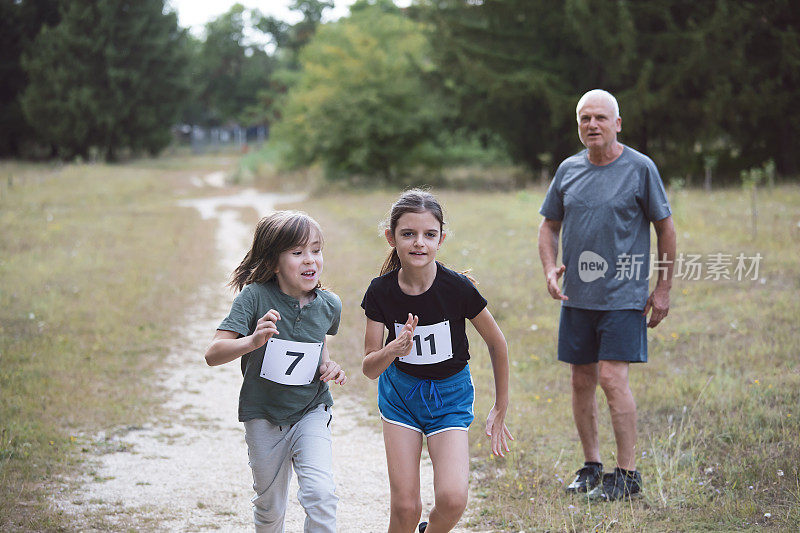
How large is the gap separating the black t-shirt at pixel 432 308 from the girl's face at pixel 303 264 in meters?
0.28

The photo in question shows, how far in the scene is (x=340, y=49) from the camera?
28.5 m

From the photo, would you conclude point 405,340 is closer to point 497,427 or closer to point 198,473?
point 497,427

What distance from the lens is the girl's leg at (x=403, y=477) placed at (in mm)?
3551

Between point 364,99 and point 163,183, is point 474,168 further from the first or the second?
point 163,183

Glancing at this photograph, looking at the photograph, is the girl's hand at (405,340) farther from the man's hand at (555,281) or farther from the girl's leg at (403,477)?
the man's hand at (555,281)

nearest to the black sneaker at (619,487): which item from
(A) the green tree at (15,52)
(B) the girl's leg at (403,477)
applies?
(B) the girl's leg at (403,477)

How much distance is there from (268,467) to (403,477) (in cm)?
65

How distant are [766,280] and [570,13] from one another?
572 inches

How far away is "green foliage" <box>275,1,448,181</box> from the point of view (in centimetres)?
2781

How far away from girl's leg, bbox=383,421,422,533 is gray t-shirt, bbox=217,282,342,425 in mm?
454

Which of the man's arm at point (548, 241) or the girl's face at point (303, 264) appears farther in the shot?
the man's arm at point (548, 241)

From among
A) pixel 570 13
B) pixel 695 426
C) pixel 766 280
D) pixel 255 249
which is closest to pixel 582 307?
pixel 695 426

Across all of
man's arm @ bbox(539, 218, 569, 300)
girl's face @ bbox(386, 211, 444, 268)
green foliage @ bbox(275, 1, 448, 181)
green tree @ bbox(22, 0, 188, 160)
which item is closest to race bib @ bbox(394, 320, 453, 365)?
girl's face @ bbox(386, 211, 444, 268)

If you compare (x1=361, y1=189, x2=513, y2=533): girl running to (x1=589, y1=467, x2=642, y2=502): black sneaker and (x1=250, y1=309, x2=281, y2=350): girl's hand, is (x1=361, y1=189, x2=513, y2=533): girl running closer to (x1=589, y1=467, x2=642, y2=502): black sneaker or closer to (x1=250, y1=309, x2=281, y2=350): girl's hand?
(x1=250, y1=309, x2=281, y2=350): girl's hand
